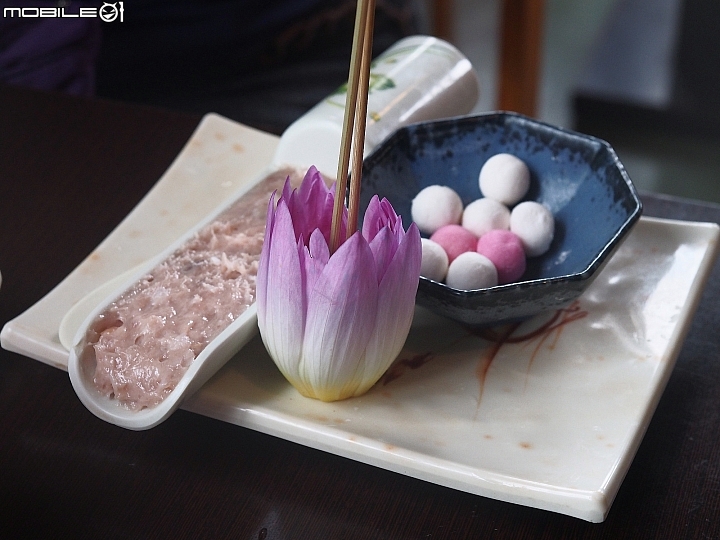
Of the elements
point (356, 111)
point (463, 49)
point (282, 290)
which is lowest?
point (463, 49)

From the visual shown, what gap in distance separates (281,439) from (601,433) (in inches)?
8.4

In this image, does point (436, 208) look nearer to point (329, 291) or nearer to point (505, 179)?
point (505, 179)

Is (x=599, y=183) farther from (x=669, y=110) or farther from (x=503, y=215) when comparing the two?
(x=669, y=110)

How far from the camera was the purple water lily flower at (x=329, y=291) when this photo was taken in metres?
0.49

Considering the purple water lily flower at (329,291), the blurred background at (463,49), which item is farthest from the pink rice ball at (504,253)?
the blurred background at (463,49)

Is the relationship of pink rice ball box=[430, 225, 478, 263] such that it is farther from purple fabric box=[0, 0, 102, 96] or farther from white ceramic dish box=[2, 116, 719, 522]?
purple fabric box=[0, 0, 102, 96]

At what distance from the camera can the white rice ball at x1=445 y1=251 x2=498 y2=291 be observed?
61 centimetres

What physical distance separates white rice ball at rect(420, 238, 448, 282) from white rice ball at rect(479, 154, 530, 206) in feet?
0.37

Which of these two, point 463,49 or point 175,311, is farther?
point 463,49

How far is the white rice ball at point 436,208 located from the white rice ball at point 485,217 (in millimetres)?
10

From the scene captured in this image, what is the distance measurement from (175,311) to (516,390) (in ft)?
0.81

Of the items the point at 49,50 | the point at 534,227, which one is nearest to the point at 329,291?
the point at 534,227

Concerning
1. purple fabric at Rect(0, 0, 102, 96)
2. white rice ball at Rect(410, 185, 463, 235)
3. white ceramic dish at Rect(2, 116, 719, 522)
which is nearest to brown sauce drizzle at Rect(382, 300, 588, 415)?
white ceramic dish at Rect(2, 116, 719, 522)

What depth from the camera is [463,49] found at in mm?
2289
